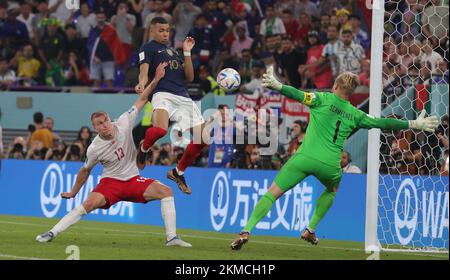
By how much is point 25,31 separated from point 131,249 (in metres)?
16.0

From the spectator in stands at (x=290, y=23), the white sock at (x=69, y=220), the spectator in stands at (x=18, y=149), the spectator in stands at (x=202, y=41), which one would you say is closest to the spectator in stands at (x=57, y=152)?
the spectator in stands at (x=18, y=149)

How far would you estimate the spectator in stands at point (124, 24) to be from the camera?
27.0 meters

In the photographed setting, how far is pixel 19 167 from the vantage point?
24.0 metres

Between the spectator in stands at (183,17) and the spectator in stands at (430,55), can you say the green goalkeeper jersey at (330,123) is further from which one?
the spectator in stands at (183,17)

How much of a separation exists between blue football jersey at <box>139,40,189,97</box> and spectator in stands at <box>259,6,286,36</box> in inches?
354

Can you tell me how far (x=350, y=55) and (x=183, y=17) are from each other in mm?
5745

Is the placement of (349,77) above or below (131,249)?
above

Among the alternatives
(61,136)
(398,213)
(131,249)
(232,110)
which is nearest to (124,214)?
(232,110)

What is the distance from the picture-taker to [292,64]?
2316 centimetres

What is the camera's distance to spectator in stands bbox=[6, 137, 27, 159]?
82.8ft

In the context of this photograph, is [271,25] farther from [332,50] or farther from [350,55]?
[350,55]

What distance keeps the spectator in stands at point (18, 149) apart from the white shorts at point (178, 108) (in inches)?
401

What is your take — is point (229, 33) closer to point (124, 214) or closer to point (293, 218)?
point (124, 214)

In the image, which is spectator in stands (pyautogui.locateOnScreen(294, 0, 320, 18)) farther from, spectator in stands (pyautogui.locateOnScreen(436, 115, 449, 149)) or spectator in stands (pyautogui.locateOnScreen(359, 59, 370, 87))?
spectator in stands (pyautogui.locateOnScreen(436, 115, 449, 149))
